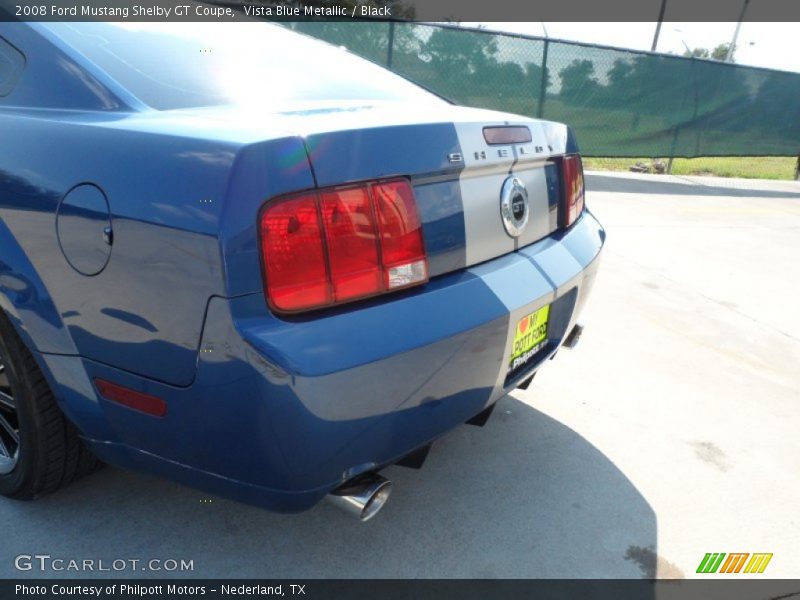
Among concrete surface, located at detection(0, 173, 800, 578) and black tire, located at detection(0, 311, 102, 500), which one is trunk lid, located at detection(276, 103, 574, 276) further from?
black tire, located at detection(0, 311, 102, 500)

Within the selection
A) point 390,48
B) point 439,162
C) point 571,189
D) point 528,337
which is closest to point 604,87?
point 390,48

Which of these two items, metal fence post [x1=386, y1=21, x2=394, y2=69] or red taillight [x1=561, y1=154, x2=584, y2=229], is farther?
metal fence post [x1=386, y1=21, x2=394, y2=69]

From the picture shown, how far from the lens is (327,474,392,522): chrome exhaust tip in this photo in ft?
5.52

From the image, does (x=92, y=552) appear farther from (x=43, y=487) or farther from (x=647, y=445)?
(x=647, y=445)

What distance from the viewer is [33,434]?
75.7 inches

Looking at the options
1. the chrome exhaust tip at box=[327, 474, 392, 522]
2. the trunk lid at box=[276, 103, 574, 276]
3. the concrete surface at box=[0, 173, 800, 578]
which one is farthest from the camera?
the concrete surface at box=[0, 173, 800, 578]

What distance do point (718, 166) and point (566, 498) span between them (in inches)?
569

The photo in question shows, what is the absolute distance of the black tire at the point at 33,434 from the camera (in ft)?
6.14

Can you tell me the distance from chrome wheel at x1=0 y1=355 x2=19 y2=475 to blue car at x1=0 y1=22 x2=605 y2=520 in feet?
0.08

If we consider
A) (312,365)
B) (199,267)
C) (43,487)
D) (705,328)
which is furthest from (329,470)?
(705,328)

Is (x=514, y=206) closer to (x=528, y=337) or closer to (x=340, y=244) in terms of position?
(x=528, y=337)

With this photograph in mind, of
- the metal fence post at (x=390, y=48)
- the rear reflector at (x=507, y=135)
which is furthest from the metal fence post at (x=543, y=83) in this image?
the rear reflector at (x=507, y=135)

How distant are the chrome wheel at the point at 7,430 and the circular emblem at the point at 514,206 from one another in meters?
1.57

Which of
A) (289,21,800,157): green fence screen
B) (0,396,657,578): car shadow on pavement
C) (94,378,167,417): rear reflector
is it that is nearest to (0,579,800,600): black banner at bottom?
(0,396,657,578): car shadow on pavement
